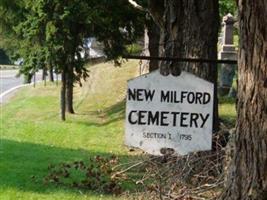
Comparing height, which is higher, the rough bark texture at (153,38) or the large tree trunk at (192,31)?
the large tree trunk at (192,31)

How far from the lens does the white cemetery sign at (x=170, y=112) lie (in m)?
5.21

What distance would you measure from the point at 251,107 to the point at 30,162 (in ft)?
21.5

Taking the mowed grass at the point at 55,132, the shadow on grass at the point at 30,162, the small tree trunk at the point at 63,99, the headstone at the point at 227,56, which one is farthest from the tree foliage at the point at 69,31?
the shadow on grass at the point at 30,162

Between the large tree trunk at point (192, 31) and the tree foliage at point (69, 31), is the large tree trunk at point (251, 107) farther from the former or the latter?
the tree foliage at point (69, 31)

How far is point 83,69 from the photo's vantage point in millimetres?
22609

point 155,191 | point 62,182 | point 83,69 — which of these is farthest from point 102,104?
point 155,191

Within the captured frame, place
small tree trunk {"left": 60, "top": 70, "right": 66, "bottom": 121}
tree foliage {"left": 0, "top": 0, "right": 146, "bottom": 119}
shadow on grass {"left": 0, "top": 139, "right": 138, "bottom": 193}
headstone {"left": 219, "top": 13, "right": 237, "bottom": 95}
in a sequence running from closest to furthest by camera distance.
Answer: shadow on grass {"left": 0, "top": 139, "right": 138, "bottom": 193} → headstone {"left": 219, "top": 13, "right": 237, "bottom": 95} → tree foliage {"left": 0, "top": 0, "right": 146, "bottom": 119} → small tree trunk {"left": 60, "top": 70, "right": 66, "bottom": 121}

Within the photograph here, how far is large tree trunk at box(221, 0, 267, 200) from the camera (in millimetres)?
4660

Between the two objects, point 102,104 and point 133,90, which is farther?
point 102,104

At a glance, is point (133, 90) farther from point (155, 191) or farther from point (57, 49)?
point (57, 49)

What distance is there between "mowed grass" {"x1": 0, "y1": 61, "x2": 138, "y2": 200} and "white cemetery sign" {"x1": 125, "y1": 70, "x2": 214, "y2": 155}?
8.94ft

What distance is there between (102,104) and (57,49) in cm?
629

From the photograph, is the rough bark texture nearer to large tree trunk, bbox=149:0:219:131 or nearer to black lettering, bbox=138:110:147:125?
large tree trunk, bbox=149:0:219:131

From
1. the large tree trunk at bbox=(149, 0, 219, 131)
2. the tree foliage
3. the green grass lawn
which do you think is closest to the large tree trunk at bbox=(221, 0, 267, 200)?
the large tree trunk at bbox=(149, 0, 219, 131)
